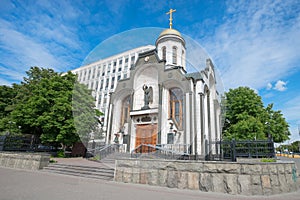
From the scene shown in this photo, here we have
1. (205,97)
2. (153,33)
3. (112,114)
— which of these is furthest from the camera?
(112,114)

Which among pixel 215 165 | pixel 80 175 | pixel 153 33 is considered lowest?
pixel 80 175

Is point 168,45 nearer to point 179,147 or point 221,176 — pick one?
point 179,147

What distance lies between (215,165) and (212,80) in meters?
4.41

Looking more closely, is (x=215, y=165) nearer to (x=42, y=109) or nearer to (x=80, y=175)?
(x=80, y=175)

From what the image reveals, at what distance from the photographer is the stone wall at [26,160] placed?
9.98 m

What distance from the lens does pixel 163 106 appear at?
51.7ft

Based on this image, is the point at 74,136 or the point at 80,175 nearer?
the point at 80,175

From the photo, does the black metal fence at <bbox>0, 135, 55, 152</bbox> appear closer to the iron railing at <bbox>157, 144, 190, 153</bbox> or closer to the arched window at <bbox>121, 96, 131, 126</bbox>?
the arched window at <bbox>121, 96, 131, 126</bbox>

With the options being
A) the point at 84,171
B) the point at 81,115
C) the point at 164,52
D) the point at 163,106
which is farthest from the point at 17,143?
the point at 164,52

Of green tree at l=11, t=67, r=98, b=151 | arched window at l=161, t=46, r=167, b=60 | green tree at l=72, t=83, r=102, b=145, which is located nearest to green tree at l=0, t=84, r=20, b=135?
green tree at l=11, t=67, r=98, b=151

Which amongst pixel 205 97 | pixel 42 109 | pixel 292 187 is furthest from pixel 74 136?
pixel 292 187

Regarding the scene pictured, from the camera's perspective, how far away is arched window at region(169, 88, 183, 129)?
1510 cm

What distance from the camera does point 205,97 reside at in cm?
1513

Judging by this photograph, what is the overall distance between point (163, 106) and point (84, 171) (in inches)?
355
